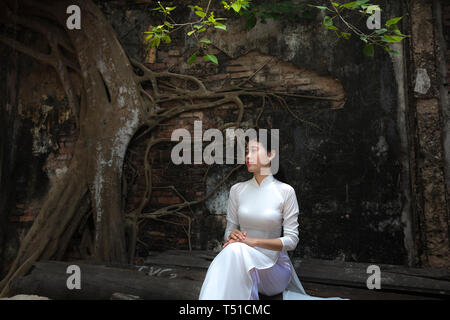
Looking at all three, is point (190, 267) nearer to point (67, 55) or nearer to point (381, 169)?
point (381, 169)

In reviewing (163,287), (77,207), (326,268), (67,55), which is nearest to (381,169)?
(326,268)

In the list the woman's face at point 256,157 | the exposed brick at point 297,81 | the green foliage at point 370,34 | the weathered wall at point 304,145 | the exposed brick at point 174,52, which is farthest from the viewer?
the exposed brick at point 174,52

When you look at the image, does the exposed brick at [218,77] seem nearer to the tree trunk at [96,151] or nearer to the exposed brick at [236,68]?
the exposed brick at [236,68]

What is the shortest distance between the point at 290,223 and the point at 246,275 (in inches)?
19.2

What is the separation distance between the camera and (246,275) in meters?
2.09

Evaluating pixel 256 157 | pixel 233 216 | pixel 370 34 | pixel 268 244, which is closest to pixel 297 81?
pixel 370 34

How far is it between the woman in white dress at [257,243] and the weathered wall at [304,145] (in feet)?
3.97

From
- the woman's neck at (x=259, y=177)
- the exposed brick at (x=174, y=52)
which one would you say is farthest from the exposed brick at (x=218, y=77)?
the woman's neck at (x=259, y=177)

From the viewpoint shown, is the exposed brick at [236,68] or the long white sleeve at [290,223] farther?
the exposed brick at [236,68]

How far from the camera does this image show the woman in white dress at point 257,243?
6.67 ft

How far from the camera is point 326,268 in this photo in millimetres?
2945
